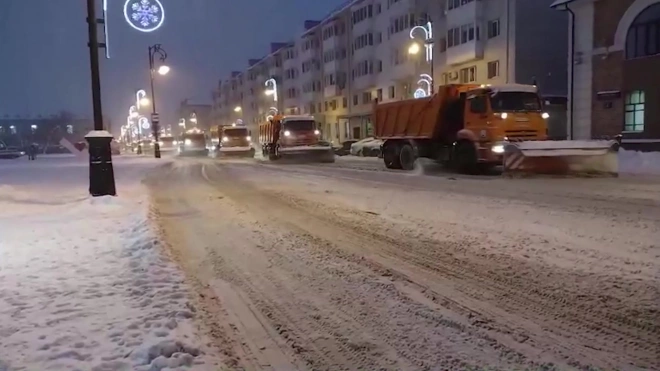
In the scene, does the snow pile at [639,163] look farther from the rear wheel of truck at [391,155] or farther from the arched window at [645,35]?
the rear wheel of truck at [391,155]

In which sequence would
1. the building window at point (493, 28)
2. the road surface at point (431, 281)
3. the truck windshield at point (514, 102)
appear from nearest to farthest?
the road surface at point (431, 281) → the truck windshield at point (514, 102) → the building window at point (493, 28)

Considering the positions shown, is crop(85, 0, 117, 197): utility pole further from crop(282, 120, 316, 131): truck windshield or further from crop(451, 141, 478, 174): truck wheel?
crop(282, 120, 316, 131): truck windshield

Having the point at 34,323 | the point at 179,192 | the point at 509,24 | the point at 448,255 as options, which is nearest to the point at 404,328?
the point at 448,255

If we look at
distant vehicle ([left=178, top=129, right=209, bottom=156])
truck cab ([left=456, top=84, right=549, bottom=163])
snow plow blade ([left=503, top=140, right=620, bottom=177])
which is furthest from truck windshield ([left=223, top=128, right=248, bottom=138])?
snow plow blade ([left=503, top=140, right=620, bottom=177])

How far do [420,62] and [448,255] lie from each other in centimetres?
4445

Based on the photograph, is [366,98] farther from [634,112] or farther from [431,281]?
[431,281]

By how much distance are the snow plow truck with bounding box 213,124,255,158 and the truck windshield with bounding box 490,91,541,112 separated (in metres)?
28.4

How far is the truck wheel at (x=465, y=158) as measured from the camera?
18641 millimetres

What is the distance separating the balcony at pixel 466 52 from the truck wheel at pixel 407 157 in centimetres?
2096

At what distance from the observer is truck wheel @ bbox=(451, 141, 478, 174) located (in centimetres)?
1864

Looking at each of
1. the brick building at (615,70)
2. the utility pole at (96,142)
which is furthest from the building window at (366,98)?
the utility pole at (96,142)

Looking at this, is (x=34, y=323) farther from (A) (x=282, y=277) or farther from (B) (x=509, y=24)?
(B) (x=509, y=24)

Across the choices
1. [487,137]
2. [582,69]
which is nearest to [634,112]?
[582,69]

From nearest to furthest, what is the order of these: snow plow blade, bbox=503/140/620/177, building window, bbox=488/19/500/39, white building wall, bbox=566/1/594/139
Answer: snow plow blade, bbox=503/140/620/177 < white building wall, bbox=566/1/594/139 < building window, bbox=488/19/500/39
